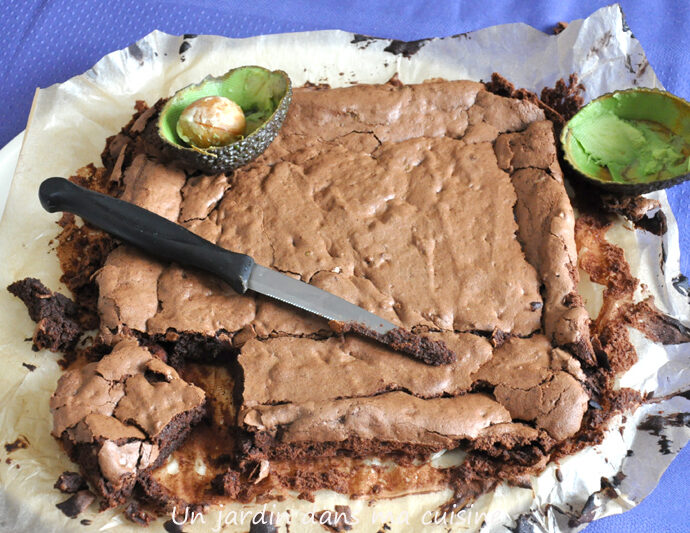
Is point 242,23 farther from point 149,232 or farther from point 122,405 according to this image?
point 122,405

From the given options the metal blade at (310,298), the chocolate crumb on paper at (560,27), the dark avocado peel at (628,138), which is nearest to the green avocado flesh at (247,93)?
the metal blade at (310,298)

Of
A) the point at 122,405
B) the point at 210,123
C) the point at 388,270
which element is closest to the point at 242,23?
the point at 210,123

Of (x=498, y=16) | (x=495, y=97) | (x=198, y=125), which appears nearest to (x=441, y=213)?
(x=495, y=97)

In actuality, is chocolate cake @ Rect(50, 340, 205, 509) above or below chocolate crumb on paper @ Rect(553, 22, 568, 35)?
below

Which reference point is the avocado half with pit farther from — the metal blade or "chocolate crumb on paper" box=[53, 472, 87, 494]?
"chocolate crumb on paper" box=[53, 472, 87, 494]

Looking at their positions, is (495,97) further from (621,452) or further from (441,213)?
(621,452)

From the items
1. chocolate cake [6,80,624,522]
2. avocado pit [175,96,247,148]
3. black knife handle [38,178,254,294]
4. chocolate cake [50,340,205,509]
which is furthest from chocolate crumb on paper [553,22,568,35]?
chocolate cake [50,340,205,509]
